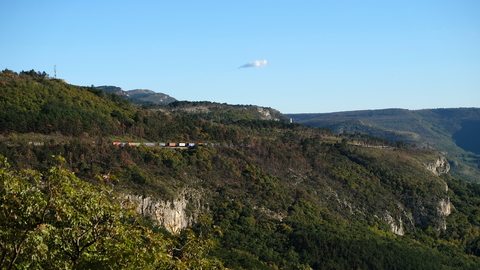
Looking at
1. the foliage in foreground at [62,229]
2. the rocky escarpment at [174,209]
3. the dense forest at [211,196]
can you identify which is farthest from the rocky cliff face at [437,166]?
the foliage in foreground at [62,229]

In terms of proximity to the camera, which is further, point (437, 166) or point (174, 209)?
point (437, 166)

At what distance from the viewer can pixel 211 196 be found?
85.8m

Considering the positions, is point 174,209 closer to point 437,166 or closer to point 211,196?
point 211,196

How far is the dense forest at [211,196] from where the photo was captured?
57.6 feet

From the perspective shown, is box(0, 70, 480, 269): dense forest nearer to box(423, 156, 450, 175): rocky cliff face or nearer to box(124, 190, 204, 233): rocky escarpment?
box(124, 190, 204, 233): rocky escarpment

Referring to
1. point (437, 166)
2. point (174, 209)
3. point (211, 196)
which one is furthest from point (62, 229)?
point (437, 166)

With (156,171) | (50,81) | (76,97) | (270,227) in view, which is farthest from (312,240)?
(50,81)

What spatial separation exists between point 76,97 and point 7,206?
93479mm

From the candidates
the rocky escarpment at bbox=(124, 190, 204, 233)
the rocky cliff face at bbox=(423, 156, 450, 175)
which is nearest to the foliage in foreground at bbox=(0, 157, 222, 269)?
the rocky escarpment at bbox=(124, 190, 204, 233)

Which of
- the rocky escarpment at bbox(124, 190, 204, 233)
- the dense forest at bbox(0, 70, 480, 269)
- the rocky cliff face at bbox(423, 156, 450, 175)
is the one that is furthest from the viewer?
the rocky cliff face at bbox(423, 156, 450, 175)

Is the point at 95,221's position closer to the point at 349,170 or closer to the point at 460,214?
the point at 349,170

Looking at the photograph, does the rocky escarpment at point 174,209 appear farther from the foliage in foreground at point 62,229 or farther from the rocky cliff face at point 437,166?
the rocky cliff face at point 437,166

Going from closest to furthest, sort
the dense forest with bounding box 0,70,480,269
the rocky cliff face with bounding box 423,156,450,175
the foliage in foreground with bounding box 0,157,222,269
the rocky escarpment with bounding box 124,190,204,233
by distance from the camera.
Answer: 1. the foliage in foreground with bounding box 0,157,222,269
2. the dense forest with bounding box 0,70,480,269
3. the rocky escarpment with bounding box 124,190,204,233
4. the rocky cliff face with bounding box 423,156,450,175

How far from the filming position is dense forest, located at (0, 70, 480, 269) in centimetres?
1756
